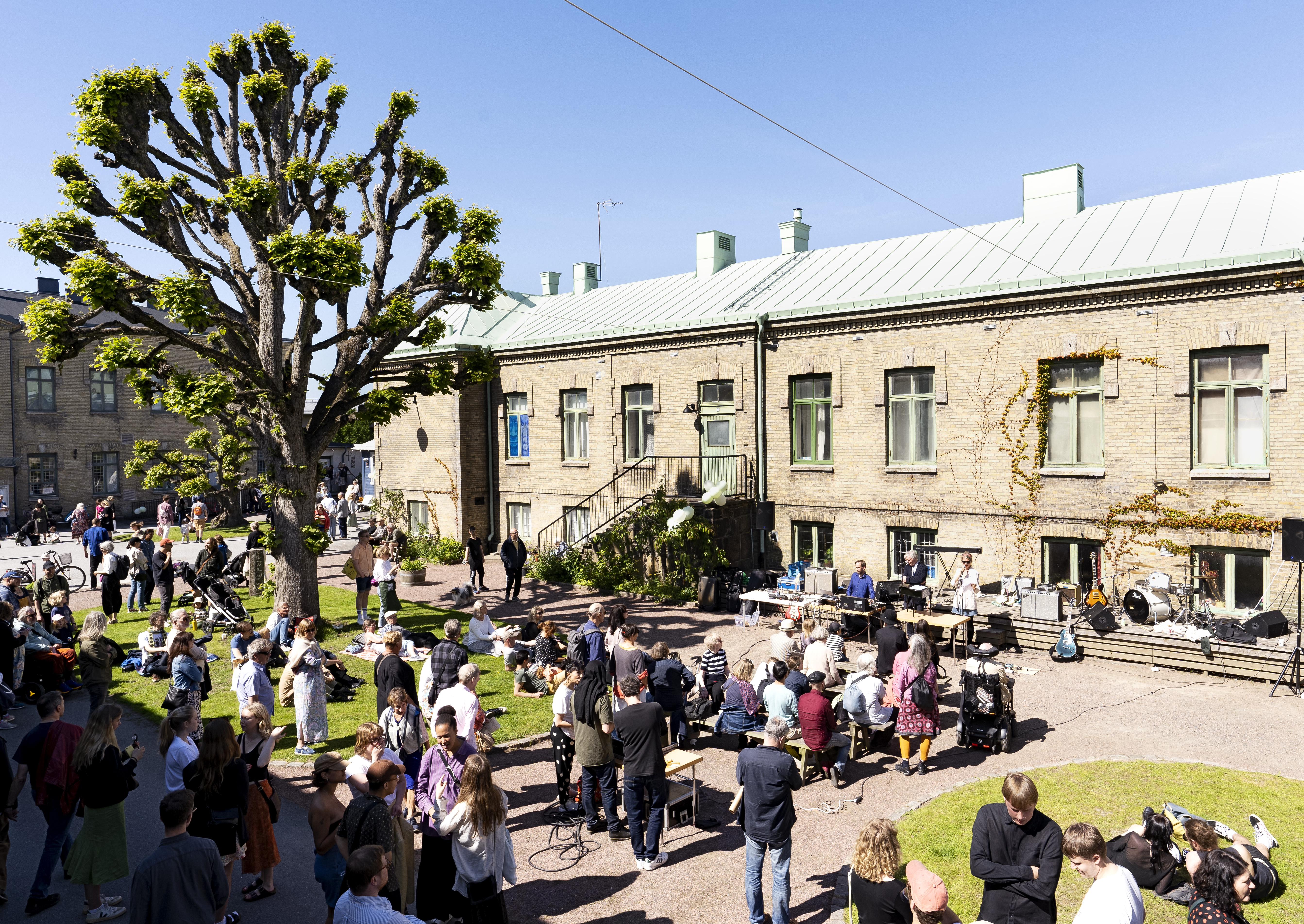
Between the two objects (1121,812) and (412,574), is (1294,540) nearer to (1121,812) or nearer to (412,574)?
(1121,812)

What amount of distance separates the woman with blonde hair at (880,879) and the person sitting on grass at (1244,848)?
1827 millimetres

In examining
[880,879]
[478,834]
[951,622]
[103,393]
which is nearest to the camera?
[880,879]

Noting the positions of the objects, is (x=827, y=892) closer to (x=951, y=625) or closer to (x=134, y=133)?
(x=951, y=625)

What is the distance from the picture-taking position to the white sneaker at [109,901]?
294 inches

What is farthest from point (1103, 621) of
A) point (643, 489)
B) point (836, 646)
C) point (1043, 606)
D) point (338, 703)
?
point (338, 703)

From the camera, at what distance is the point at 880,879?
216 inches

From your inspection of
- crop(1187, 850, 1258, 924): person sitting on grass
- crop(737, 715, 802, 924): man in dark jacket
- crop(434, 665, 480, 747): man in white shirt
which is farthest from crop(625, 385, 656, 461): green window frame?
crop(1187, 850, 1258, 924): person sitting on grass

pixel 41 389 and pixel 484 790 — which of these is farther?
pixel 41 389

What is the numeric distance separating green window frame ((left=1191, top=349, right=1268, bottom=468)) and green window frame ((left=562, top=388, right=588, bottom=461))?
15.8 m

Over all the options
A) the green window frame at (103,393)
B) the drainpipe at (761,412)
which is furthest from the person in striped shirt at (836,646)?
the green window frame at (103,393)

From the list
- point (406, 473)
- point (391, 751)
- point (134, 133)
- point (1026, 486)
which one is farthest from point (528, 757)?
point (406, 473)

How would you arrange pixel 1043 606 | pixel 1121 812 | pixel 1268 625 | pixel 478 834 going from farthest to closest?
pixel 1043 606 < pixel 1268 625 < pixel 1121 812 < pixel 478 834

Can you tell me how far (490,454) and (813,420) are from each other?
39.3ft

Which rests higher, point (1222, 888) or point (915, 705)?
point (1222, 888)
